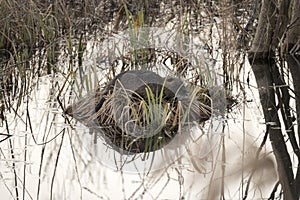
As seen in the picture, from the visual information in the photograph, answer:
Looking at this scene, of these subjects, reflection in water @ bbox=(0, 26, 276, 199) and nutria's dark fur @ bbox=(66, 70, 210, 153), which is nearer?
reflection in water @ bbox=(0, 26, 276, 199)

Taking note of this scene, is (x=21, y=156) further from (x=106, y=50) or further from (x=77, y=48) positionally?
(x=77, y=48)

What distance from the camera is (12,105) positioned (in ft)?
14.4

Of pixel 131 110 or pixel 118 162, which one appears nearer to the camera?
pixel 118 162

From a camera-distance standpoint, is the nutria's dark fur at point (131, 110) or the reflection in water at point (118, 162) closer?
the reflection in water at point (118, 162)

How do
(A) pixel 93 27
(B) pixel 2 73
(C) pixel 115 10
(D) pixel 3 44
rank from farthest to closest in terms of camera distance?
(C) pixel 115 10, (A) pixel 93 27, (D) pixel 3 44, (B) pixel 2 73

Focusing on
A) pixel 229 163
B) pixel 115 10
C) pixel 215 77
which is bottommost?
pixel 229 163

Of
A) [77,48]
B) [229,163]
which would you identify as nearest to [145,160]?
[229,163]

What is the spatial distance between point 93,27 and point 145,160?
3251mm

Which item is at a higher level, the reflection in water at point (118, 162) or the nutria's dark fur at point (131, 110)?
the nutria's dark fur at point (131, 110)

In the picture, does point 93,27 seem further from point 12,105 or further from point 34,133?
point 34,133

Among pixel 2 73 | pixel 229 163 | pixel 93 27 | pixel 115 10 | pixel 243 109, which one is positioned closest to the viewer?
pixel 229 163

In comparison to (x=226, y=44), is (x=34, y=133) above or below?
below

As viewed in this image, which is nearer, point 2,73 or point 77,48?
point 2,73

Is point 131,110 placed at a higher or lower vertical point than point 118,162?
higher
